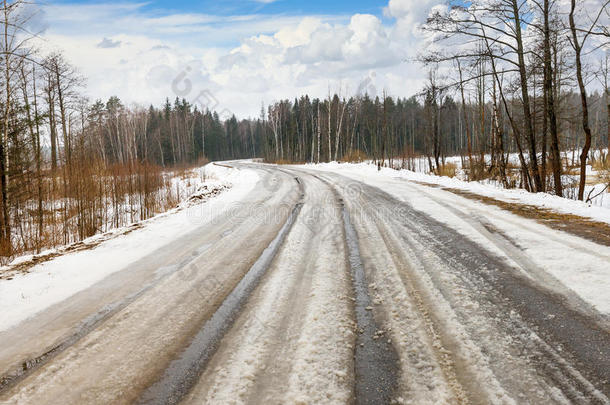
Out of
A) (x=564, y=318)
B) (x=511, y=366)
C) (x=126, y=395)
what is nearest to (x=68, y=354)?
(x=126, y=395)

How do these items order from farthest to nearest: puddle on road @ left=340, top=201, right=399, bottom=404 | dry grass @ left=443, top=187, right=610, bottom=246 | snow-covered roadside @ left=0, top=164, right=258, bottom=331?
dry grass @ left=443, top=187, right=610, bottom=246
snow-covered roadside @ left=0, top=164, right=258, bottom=331
puddle on road @ left=340, top=201, right=399, bottom=404

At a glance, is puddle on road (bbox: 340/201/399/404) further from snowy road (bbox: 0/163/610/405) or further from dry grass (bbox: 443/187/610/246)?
dry grass (bbox: 443/187/610/246)

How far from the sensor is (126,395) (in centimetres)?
190

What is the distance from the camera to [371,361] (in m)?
2.13

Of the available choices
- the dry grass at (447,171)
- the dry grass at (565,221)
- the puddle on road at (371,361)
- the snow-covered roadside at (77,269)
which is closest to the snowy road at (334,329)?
the puddle on road at (371,361)

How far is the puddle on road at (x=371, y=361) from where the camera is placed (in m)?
1.84

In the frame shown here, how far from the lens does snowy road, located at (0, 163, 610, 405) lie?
75.2 inches

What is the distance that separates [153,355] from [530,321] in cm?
271

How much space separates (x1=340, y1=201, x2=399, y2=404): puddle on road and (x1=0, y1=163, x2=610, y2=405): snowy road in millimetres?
11

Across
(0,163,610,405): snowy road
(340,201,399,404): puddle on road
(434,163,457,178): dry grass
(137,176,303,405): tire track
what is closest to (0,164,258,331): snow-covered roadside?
(0,163,610,405): snowy road

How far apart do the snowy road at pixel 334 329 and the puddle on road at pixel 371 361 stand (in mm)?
11

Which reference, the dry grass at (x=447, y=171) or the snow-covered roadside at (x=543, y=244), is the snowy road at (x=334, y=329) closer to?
the snow-covered roadside at (x=543, y=244)

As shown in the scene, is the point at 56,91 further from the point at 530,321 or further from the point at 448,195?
the point at 530,321

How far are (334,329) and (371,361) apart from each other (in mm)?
467
